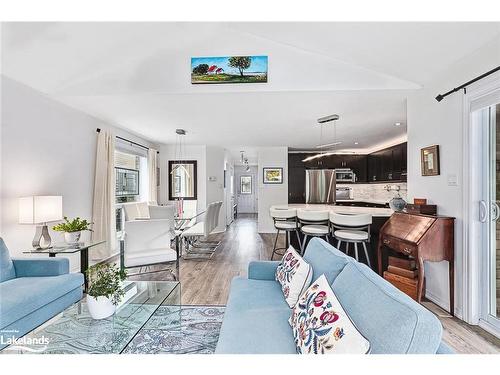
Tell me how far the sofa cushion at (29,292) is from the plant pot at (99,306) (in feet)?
1.93

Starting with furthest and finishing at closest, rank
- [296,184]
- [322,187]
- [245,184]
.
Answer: [245,184] < [296,184] < [322,187]

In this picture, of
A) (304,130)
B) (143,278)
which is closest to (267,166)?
(304,130)

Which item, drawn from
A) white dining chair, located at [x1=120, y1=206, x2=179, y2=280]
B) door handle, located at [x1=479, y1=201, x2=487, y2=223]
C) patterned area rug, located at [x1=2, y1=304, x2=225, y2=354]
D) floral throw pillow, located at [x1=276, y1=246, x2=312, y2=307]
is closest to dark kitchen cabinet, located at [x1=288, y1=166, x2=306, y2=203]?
white dining chair, located at [x1=120, y1=206, x2=179, y2=280]

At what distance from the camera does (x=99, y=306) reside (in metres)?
1.76

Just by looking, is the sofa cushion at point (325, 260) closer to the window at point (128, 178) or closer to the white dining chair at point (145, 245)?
the white dining chair at point (145, 245)

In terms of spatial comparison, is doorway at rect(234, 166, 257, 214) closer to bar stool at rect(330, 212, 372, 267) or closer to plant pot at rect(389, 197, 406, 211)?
bar stool at rect(330, 212, 372, 267)

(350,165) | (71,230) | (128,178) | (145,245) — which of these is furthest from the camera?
(350,165)

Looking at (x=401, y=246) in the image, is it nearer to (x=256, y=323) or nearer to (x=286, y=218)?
(x=286, y=218)

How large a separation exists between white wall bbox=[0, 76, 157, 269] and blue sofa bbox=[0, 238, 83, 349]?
575 mm

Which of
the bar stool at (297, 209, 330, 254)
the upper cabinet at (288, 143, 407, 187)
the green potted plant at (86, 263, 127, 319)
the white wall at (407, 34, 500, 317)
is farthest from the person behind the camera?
the upper cabinet at (288, 143, 407, 187)

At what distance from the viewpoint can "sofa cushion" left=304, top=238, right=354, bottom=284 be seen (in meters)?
1.59

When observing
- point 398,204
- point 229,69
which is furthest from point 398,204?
point 229,69

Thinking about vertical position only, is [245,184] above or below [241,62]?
below

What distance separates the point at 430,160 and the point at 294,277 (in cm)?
216
